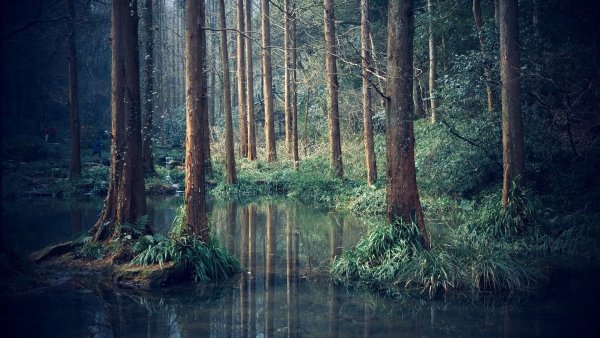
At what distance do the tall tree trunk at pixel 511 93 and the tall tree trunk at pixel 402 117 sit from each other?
355cm

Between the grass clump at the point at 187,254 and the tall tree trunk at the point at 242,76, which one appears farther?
the tall tree trunk at the point at 242,76

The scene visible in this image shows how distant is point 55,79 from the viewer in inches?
1367

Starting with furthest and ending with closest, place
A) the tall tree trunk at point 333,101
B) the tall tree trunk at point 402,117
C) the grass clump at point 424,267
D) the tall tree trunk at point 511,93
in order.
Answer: the tall tree trunk at point 333,101 < the tall tree trunk at point 511,93 < the tall tree trunk at point 402,117 < the grass clump at point 424,267

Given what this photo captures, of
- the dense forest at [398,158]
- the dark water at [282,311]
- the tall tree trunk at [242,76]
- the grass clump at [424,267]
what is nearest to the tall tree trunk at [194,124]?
the dense forest at [398,158]

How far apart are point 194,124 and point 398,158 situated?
3.69 m

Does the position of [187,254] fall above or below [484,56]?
below

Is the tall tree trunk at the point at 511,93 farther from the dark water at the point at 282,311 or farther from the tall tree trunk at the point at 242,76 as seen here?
the tall tree trunk at the point at 242,76

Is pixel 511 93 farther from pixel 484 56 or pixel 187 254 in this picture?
pixel 187 254

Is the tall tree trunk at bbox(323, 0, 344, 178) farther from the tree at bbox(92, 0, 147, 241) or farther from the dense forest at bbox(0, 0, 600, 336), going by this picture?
the tree at bbox(92, 0, 147, 241)

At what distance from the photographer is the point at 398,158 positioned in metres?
9.58

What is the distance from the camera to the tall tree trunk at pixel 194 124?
938 cm

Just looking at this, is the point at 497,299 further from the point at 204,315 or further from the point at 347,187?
the point at 347,187

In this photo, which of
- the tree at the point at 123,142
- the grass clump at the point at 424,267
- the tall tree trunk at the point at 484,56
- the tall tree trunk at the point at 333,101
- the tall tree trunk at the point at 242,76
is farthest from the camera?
the tall tree trunk at the point at 242,76

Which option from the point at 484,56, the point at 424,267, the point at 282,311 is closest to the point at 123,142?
the point at 282,311
